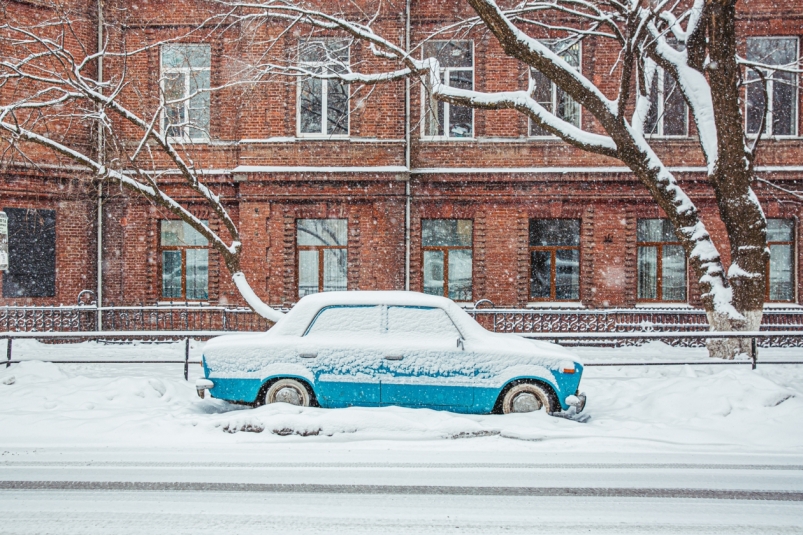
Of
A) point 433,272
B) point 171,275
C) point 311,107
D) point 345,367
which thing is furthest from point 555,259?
point 171,275

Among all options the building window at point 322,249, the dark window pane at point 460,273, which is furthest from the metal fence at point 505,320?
the building window at point 322,249

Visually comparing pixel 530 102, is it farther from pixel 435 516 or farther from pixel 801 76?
pixel 801 76

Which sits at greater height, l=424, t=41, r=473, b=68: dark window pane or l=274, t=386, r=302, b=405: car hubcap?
l=424, t=41, r=473, b=68: dark window pane

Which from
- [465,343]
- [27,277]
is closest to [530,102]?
[465,343]

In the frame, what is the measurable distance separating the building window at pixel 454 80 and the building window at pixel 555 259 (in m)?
3.33

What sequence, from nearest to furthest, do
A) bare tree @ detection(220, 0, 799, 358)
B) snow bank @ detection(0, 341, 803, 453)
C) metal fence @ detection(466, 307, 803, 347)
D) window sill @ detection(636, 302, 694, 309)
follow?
snow bank @ detection(0, 341, 803, 453) → bare tree @ detection(220, 0, 799, 358) → metal fence @ detection(466, 307, 803, 347) → window sill @ detection(636, 302, 694, 309)

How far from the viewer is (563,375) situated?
729 cm

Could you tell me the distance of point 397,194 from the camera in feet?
51.5

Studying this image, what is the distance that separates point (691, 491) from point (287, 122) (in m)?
13.4

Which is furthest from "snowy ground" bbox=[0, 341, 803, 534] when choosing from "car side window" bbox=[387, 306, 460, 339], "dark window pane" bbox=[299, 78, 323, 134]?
"dark window pane" bbox=[299, 78, 323, 134]

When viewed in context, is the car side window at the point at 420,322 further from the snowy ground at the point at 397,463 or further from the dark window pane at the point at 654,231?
the dark window pane at the point at 654,231

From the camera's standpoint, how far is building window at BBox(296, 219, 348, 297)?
16.1 meters

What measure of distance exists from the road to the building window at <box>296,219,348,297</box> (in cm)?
990

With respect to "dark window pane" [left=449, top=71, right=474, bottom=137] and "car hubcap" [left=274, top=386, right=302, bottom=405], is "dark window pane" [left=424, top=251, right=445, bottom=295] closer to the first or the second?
"dark window pane" [left=449, top=71, right=474, bottom=137]
